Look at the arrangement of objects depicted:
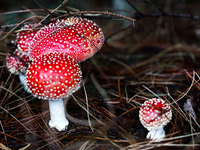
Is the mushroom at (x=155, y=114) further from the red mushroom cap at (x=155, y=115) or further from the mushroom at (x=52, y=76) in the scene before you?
the mushroom at (x=52, y=76)

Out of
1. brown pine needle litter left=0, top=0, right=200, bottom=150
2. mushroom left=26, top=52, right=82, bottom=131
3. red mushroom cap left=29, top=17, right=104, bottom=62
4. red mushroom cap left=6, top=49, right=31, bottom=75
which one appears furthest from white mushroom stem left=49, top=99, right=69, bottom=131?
red mushroom cap left=6, top=49, right=31, bottom=75

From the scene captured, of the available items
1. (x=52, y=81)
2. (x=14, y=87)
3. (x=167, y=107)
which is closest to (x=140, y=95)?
(x=167, y=107)

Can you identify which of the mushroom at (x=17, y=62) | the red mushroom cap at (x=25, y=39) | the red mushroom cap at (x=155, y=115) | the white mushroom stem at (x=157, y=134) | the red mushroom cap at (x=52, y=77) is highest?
the red mushroom cap at (x=25, y=39)

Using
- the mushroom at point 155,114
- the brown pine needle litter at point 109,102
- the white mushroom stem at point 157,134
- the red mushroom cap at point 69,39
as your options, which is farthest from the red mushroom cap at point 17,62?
the white mushroom stem at point 157,134

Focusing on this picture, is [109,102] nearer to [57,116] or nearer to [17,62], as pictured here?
[57,116]

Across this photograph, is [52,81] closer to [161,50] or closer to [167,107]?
[167,107]
